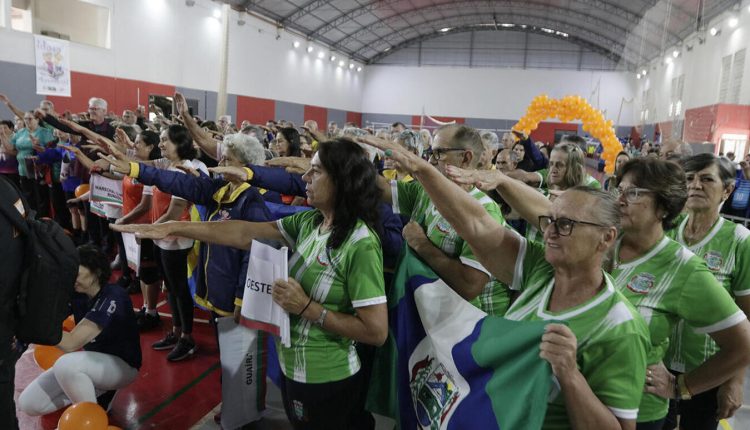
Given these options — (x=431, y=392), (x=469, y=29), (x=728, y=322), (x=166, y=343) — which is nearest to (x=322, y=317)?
(x=431, y=392)

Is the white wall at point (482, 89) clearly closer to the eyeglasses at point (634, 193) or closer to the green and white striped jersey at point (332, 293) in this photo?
the eyeglasses at point (634, 193)

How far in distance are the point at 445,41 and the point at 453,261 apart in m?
32.5

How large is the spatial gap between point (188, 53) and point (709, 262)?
18274 mm

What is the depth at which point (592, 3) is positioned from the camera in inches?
958

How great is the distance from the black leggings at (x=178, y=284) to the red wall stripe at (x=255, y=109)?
1749 centimetres

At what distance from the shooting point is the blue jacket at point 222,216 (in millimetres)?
2918

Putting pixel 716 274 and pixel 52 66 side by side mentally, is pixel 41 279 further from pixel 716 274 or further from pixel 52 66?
pixel 52 66

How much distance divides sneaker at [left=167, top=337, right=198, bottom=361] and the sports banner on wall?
1152 centimetres

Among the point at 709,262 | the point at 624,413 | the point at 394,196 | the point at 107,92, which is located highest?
the point at 107,92

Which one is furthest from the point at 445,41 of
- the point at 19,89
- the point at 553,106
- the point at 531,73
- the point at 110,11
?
the point at 19,89

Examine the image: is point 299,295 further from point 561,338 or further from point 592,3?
point 592,3

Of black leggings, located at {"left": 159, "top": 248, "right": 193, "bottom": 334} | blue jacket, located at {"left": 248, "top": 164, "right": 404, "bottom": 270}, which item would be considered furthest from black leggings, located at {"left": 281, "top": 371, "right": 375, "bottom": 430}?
black leggings, located at {"left": 159, "top": 248, "right": 193, "bottom": 334}

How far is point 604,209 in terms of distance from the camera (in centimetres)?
150

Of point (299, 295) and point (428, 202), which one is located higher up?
point (428, 202)
